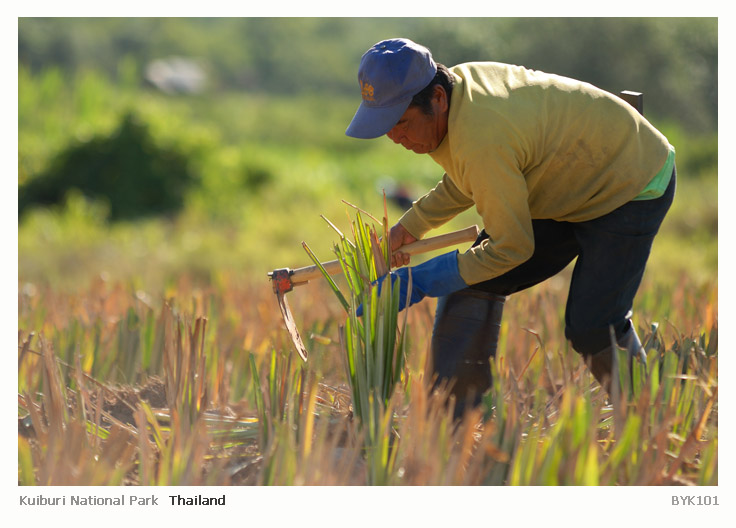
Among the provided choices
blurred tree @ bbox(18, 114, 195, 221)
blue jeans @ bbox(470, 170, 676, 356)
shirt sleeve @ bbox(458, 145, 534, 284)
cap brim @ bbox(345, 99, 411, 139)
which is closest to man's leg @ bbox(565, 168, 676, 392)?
blue jeans @ bbox(470, 170, 676, 356)

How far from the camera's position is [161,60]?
24953 mm

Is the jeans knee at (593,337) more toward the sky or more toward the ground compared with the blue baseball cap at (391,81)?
more toward the ground

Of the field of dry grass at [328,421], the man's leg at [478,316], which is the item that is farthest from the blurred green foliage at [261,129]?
the man's leg at [478,316]

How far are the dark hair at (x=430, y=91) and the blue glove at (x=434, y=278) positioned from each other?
433 mm

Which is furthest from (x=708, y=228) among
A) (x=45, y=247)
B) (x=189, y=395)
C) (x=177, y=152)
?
(x=189, y=395)

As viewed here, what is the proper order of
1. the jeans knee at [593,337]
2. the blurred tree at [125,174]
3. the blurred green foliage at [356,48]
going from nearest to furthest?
the jeans knee at [593,337], the blurred tree at [125,174], the blurred green foliage at [356,48]

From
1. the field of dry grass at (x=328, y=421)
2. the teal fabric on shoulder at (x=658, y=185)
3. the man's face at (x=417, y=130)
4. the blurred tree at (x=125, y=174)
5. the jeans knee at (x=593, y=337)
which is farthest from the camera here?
the blurred tree at (x=125, y=174)

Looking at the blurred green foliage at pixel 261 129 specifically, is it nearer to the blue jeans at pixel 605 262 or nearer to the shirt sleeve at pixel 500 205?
the blue jeans at pixel 605 262

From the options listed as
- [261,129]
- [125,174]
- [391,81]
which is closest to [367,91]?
[391,81]

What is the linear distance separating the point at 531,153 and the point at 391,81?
1.41 feet

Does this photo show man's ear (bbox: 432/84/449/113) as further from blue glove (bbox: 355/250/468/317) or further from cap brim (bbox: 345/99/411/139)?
blue glove (bbox: 355/250/468/317)

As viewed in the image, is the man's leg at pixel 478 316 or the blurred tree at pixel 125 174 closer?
the man's leg at pixel 478 316

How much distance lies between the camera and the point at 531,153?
7.47 ft

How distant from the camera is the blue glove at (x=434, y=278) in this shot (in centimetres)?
244
